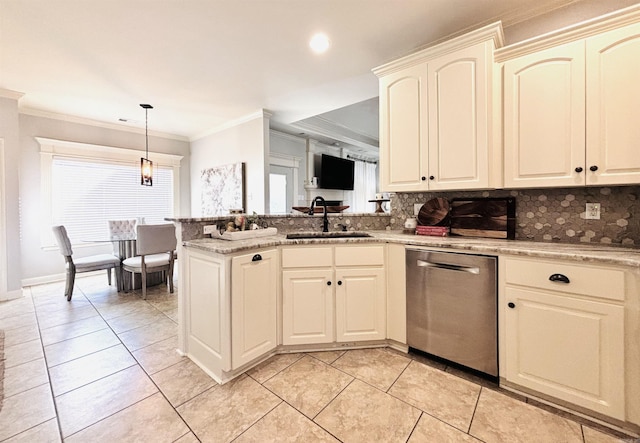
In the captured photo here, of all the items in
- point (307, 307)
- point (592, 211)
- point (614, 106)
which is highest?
point (614, 106)

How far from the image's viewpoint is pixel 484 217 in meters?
2.17

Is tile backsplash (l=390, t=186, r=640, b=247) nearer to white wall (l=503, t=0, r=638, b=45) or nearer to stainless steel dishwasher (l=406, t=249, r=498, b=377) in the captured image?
stainless steel dishwasher (l=406, t=249, r=498, b=377)

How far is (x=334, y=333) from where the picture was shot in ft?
7.05

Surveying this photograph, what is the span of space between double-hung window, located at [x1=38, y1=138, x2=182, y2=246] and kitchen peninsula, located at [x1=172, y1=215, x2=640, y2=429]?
3.46m

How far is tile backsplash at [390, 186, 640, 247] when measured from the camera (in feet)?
5.71

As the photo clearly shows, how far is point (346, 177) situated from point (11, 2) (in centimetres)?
531

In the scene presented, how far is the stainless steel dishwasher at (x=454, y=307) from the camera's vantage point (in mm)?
1726

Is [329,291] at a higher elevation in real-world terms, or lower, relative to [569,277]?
lower

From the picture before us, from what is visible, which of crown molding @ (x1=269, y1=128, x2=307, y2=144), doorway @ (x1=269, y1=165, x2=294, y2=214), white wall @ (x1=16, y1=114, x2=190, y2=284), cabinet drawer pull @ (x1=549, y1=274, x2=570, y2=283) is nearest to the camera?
cabinet drawer pull @ (x1=549, y1=274, x2=570, y2=283)

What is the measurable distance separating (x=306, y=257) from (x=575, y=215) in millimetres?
1955

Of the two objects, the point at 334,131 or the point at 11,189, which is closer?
the point at 11,189

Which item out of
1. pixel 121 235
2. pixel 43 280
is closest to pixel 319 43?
pixel 121 235

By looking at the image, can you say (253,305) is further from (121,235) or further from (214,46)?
(121,235)

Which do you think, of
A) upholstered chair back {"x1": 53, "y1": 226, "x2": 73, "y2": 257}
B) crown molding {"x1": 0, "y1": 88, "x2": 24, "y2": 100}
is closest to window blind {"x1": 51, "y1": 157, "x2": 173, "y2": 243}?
crown molding {"x1": 0, "y1": 88, "x2": 24, "y2": 100}
